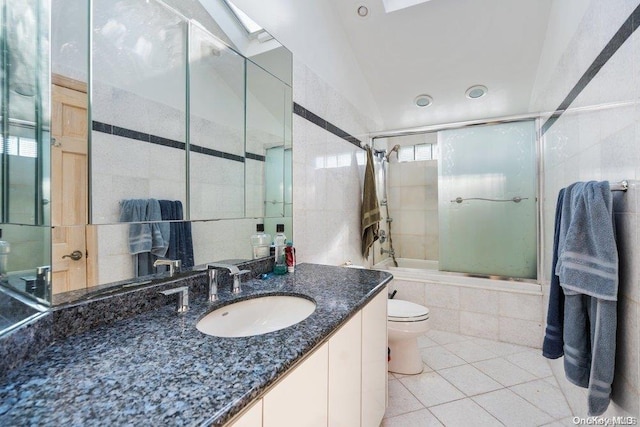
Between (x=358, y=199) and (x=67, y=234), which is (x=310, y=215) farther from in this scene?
(x=67, y=234)

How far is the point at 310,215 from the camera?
190 centimetres

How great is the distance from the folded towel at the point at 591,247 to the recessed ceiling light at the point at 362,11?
1.77m

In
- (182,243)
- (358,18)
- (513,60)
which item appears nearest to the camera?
(182,243)

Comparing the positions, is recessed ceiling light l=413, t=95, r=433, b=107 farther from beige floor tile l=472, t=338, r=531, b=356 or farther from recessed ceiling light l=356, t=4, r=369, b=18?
beige floor tile l=472, t=338, r=531, b=356

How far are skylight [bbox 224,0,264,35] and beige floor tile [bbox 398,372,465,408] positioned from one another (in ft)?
7.23

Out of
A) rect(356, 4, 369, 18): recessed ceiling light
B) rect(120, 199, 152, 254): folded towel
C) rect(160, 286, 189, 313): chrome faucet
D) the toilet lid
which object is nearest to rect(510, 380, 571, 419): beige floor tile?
the toilet lid

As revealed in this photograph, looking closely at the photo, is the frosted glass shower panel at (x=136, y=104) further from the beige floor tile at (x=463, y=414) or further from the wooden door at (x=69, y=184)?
the beige floor tile at (x=463, y=414)

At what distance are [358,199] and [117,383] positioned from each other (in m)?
2.24

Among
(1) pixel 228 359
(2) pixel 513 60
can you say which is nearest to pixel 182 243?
(1) pixel 228 359


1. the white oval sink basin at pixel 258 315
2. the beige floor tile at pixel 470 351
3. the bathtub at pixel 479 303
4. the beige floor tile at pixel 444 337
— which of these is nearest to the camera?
the white oval sink basin at pixel 258 315

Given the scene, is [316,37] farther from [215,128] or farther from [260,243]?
[260,243]

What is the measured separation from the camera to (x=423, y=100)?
2803mm

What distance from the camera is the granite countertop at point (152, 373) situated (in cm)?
48

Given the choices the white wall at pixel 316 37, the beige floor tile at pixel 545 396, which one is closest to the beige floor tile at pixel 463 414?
the beige floor tile at pixel 545 396
